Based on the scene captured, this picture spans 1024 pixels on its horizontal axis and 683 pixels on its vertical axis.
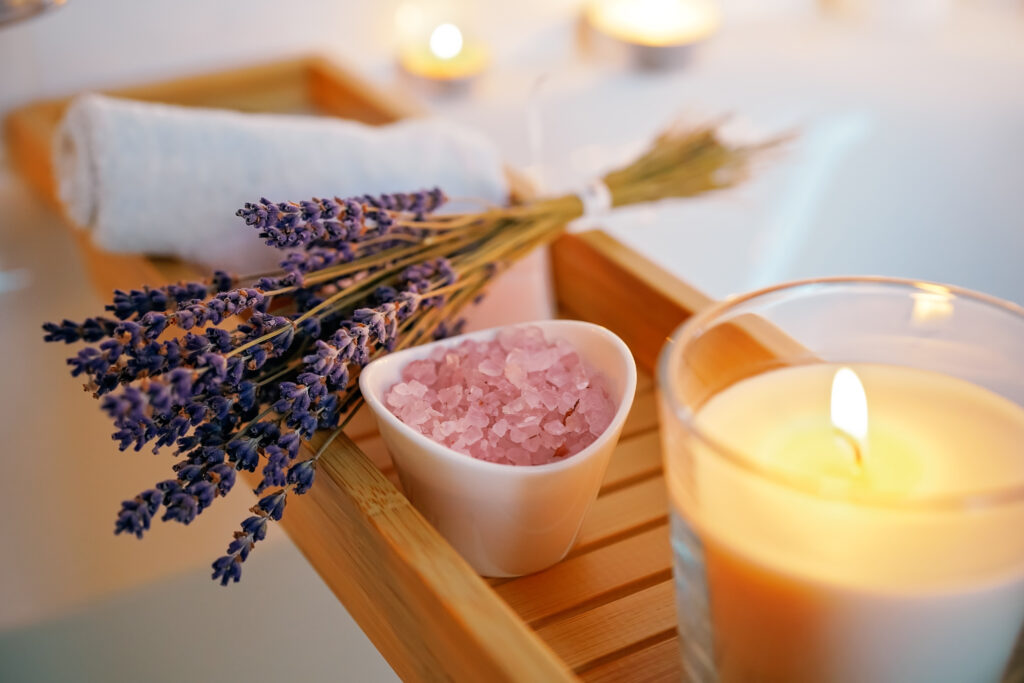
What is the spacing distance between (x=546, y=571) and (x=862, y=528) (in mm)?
214

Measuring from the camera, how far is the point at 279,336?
0.48 metres

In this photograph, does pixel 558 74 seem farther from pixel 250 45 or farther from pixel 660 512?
pixel 660 512

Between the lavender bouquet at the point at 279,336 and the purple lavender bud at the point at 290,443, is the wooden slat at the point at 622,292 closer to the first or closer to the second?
the lavender bouquet at the point at 279,336

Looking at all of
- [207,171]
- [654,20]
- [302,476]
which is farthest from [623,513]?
[654,20]

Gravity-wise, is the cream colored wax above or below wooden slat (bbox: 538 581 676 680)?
above

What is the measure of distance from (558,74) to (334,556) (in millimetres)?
954

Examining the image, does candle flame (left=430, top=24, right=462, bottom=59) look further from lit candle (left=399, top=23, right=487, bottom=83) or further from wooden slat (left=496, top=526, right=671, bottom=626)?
wooden slat (left=496, top=526, right=671, bottom=626)

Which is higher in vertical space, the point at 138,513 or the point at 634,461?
the point at 138,513

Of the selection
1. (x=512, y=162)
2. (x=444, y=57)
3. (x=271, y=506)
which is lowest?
(x=512, y=162)

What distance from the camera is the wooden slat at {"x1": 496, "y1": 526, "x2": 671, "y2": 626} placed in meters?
0.47

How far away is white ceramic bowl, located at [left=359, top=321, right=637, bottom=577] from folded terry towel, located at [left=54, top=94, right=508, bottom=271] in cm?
25

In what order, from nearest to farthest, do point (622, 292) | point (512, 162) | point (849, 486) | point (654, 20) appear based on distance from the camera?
point (849, 486)
point (622, 292)
point (512, 162)
point (654, 20)

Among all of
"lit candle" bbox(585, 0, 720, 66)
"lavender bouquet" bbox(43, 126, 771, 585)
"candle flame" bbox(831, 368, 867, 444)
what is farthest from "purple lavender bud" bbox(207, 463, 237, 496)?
"lit candle" bbox(585, 0, 720, 66)

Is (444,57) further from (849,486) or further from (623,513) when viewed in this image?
(849,486)
